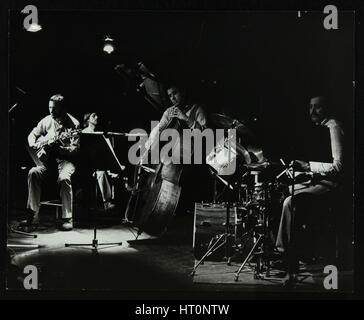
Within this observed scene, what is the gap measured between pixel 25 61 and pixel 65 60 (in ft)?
1.15

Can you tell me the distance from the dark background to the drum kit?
0.16 m

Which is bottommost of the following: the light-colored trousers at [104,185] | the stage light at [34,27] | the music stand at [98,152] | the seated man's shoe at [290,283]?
the seated man's shoe at [290,283]

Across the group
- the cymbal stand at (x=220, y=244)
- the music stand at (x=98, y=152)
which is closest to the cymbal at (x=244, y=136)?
the cymbal stand at (x=220, y=244)

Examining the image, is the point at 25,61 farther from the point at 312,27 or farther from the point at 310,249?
the point at 310,249

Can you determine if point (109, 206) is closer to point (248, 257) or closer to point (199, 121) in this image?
point (199, 121)

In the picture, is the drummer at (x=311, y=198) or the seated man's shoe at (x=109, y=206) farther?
the seated man's shoe at (x=109, y=206)

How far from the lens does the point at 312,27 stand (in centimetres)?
412

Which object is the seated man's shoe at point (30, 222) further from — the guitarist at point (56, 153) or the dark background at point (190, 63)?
the dark background at point (190, 63)

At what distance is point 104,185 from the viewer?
166 inches

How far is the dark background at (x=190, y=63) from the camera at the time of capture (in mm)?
4121

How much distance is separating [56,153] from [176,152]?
110cm

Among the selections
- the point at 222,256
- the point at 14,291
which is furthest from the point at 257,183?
the point at 14,291

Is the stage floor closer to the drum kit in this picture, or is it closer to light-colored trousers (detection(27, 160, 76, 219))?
the drum kit

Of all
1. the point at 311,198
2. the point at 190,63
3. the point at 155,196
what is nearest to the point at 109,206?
the point at 155,196
